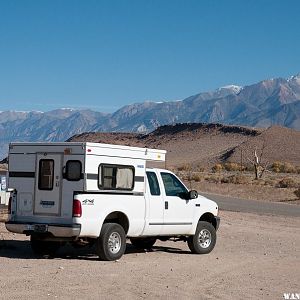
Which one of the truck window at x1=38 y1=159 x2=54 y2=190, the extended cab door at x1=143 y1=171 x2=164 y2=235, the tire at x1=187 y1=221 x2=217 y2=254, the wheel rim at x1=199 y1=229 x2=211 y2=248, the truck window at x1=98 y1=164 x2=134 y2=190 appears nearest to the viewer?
the truck window at x1=98 y1=164 x2=134 y2=190

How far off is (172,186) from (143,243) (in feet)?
5.31

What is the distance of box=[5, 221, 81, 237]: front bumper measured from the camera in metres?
14.2

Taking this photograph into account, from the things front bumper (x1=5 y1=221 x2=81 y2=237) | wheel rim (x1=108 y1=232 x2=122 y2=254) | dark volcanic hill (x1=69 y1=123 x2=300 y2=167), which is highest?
dark volcanic hill (x1=69 y1=123 x2=300 y2=167)

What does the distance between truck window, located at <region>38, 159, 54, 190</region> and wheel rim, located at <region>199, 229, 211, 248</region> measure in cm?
397

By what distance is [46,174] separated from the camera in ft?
49.4

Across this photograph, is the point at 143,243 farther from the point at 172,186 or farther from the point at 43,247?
the point at 43,247

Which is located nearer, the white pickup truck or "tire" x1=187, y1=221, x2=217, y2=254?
the white pickup truck

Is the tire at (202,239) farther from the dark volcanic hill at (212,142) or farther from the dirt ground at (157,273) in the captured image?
the dark volcanic hill at (212,142)

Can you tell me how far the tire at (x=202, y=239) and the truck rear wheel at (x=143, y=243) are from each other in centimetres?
93

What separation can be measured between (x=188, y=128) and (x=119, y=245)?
161636mm

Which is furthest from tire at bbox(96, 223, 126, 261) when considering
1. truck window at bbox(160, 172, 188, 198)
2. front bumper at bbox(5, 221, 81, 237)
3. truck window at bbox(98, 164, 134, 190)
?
truck window at bbox(160, 172, 188, 198)

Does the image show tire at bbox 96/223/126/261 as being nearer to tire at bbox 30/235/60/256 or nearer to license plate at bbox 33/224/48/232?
license plate at bbox 33/224/48/232

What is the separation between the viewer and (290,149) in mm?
127000

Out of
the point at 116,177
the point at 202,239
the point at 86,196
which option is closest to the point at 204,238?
the point at 202,239
